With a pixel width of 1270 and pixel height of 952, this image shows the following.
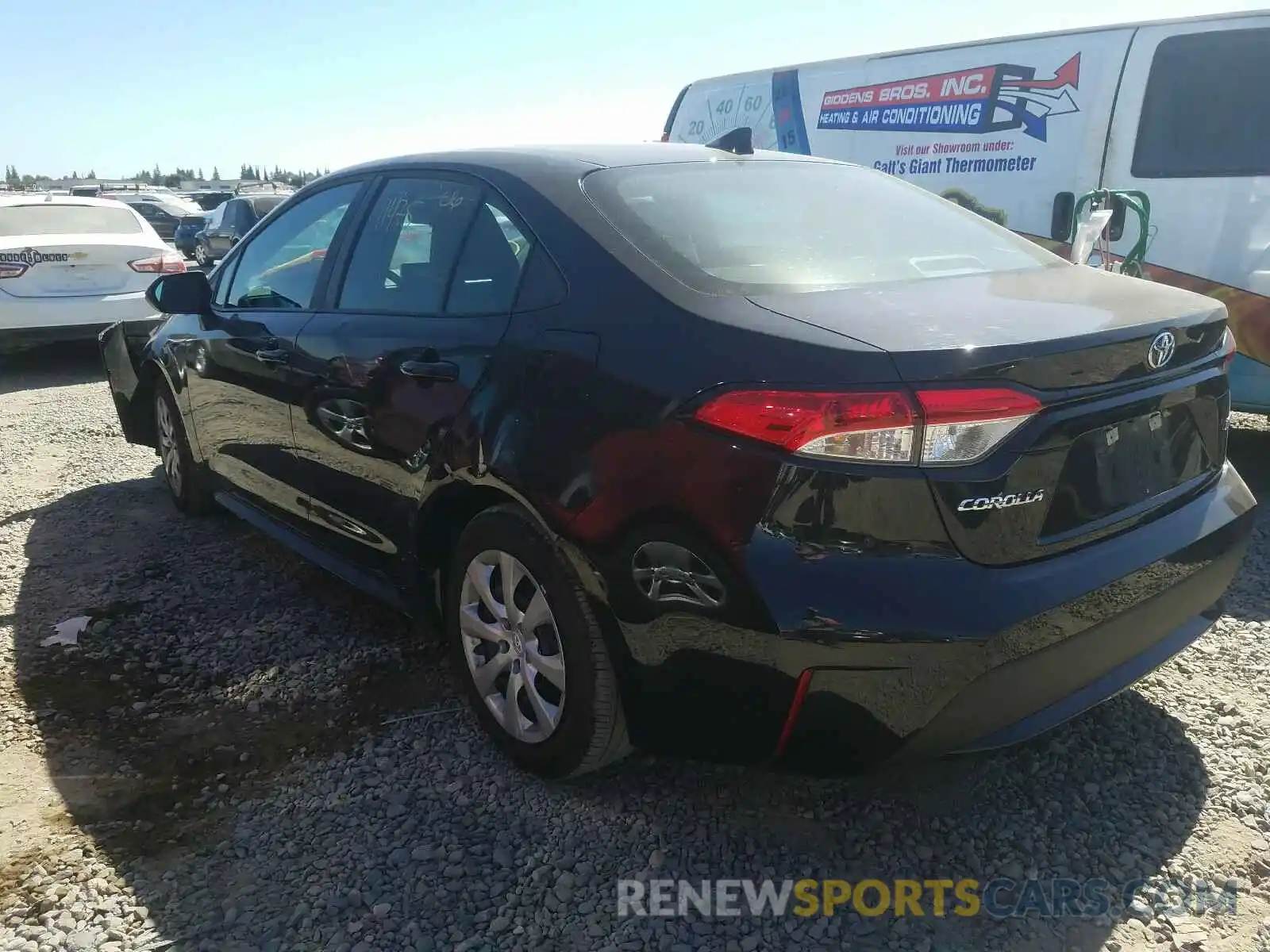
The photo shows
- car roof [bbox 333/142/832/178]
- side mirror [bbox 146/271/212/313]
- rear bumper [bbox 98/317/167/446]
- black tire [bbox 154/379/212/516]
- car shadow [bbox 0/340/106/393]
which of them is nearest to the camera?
car roof [bbox 333/142/832/178]

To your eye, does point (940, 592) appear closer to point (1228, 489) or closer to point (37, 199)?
point (1228, 489)

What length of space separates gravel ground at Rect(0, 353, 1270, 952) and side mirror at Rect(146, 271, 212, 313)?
1317mm

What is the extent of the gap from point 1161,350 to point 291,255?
9.47ft

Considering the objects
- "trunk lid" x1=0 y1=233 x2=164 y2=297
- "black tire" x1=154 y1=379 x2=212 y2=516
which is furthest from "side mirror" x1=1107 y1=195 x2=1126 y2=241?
"trunk lid" x1=0 y1=233 x2=164 y2=297

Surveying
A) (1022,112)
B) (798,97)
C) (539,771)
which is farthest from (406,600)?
(798,97)

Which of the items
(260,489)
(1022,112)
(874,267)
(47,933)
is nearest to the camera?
(47,933)

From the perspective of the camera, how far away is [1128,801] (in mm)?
2461

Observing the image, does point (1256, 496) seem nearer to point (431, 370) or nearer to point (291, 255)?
point (431, 370)

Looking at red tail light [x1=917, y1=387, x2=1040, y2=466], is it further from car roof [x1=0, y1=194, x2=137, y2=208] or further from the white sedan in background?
car roof [x1=0, y1=194, x2=137, y2=208]

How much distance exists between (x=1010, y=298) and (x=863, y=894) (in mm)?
1361

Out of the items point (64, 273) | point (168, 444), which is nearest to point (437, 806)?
point (168, 444)

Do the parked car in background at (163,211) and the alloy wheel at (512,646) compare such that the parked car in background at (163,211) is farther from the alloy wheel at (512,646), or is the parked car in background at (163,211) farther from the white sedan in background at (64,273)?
the alloy wheel at (512,646)

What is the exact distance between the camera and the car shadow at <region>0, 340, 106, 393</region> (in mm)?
8578

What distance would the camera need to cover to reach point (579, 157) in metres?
2.81
